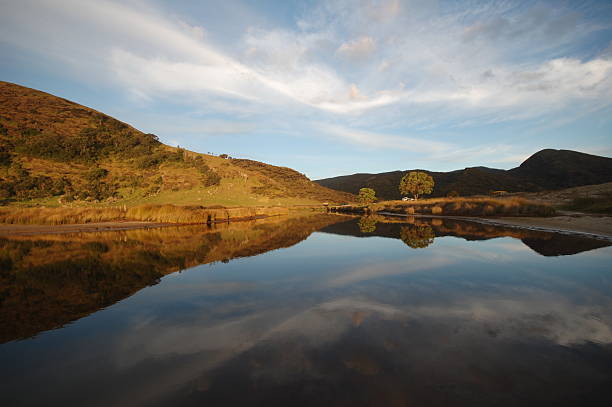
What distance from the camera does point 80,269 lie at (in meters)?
7.50

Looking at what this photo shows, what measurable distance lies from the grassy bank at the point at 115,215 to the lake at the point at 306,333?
38.3ft

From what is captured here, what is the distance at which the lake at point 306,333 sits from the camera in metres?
2.66

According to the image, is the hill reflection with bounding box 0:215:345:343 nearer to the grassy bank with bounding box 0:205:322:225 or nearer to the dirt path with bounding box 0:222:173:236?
the dirt path with bounding box 0:222:173:236

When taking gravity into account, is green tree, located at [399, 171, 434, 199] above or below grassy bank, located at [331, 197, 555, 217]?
above

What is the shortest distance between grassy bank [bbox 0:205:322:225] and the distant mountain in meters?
94.4

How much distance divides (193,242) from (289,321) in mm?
9777

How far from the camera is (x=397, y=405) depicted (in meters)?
2.45

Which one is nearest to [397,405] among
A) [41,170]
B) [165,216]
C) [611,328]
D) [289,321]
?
[289,321]

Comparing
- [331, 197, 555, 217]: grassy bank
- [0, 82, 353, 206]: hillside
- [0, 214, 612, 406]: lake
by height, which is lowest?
[0, 214, 612, 406]: lake

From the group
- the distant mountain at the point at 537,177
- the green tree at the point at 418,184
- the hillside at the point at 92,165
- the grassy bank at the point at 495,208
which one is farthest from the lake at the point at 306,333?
the distant mountain at the point at 537,177

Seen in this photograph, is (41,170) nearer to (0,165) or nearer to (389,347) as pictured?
(0,165)

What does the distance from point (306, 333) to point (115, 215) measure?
22.8m

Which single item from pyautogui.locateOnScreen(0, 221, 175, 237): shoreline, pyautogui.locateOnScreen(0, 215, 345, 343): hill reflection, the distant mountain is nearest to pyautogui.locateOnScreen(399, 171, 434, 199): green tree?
the distant mountain

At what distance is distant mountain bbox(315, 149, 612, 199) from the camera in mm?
98250
